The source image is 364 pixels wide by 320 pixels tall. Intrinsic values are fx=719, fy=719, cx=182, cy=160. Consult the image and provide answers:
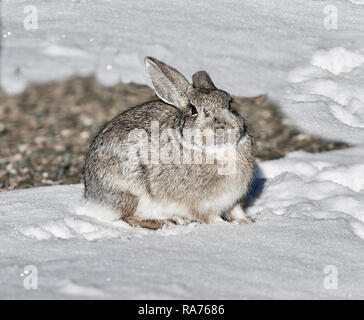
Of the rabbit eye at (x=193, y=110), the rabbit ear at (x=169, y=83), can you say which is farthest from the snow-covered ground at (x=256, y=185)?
the rabbit ear at (x=169, y=83)

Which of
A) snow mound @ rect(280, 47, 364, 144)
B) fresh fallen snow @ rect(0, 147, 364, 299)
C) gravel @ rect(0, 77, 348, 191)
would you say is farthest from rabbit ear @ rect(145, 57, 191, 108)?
snow mound @ rect(280, 47, 364, 144)

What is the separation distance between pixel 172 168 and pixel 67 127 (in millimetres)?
3639

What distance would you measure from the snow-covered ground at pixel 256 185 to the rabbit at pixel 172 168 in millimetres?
232

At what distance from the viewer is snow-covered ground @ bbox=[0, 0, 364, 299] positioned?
4.82m

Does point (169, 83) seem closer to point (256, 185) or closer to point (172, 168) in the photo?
point (172, 168)

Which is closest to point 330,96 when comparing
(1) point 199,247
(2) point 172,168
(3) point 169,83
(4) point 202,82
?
(4) point 202,82

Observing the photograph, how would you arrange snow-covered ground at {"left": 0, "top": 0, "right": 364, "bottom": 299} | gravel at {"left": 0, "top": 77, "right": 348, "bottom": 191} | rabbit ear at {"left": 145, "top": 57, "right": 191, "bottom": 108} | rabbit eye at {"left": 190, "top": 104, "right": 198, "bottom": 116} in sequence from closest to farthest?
snow-covered ground at {"left": 0, "top": 0, "right": 364, "bottom": 299}, rabbit eye at {"left": 190, "top": 104, "right": 198, "bottom": 116}, rabbit ear at {"left": 145, "top": 57, "right": 191, "bottom": 108}, gravel at {"left": 0, "top": 77, "right": 348, "bottom": 191}

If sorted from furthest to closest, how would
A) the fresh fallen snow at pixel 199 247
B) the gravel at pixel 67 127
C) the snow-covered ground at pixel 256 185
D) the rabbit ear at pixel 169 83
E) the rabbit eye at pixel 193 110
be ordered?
1. the gravel at pixel 67 127
2. the rabbit ear at pixel 169 83
3. the rabbit eye at pixel 193 110
4. the snow-covered ground at pixel 256 185
5. the fresh fallen snow at pixel 199 247

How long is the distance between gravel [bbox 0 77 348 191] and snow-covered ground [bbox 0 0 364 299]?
19 centimetres

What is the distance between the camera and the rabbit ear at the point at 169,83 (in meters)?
6.14

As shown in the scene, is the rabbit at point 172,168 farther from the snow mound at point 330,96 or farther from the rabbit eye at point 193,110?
the snow mound at point 330,96

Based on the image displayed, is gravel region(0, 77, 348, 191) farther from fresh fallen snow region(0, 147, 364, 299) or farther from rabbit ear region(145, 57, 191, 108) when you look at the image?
rabbit ear region(145, 57, 191, 108)

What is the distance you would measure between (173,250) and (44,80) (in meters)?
5.41
